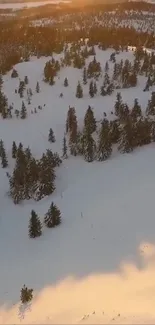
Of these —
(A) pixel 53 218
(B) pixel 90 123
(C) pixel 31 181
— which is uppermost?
(B) pixel 90 123

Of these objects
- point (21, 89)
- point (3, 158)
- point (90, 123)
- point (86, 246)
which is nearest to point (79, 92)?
point (21, 89)

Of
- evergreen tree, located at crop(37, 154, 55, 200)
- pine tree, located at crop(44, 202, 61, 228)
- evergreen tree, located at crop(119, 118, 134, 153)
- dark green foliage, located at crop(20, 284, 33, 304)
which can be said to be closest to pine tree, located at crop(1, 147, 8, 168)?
evergreen tree, located at crop(37, 154, 55, 200)

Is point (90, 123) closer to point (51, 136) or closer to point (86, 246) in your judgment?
point (51, 136)

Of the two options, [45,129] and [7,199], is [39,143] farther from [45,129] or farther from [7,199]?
[7,199]

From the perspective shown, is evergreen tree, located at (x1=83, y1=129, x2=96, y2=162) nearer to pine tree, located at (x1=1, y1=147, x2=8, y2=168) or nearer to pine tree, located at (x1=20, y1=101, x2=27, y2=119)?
pine tree, located at (x1=1, y1=147, x2=8, y2=168)

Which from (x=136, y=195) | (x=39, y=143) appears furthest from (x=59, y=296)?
(x=39, y=143)

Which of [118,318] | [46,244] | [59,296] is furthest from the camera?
[46,244]
